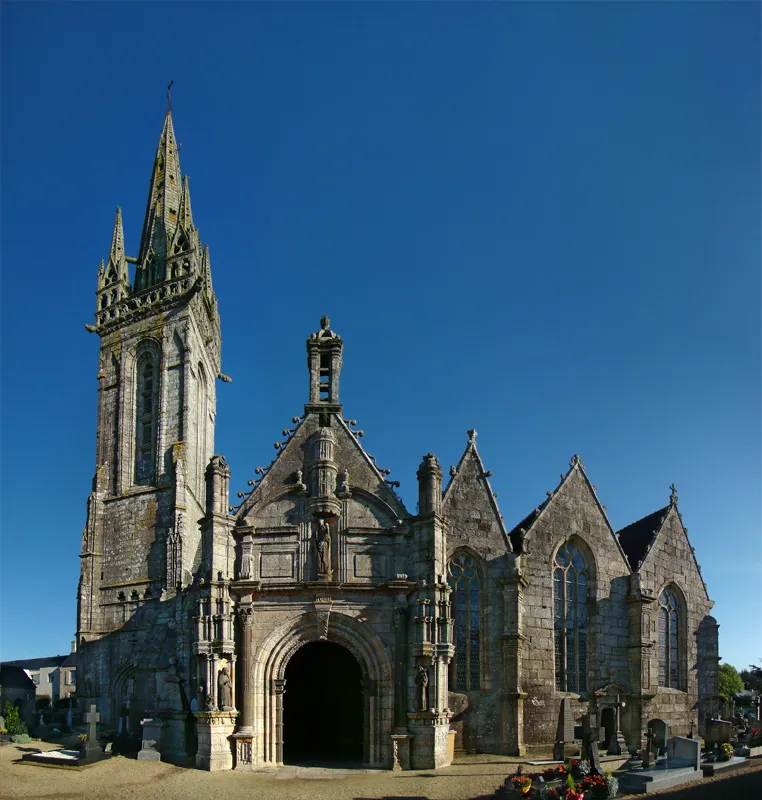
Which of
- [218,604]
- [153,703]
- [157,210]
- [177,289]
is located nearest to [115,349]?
[177,289]

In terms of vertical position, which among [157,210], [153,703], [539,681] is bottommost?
[153,703]

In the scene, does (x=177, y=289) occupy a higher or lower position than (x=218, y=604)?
higher

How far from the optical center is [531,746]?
1014 inches

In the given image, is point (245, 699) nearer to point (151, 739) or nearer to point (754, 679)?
point (151, 739)

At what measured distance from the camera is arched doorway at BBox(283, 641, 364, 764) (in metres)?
27.9

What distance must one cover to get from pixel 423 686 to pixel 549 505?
8239 mm

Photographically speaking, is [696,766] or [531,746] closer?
[696,766]

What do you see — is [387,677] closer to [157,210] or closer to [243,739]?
[243,739]

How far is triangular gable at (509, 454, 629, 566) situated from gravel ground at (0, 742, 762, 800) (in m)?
6.97

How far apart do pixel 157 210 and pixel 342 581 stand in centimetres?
3026

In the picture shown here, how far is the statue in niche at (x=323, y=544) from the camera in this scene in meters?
23.8

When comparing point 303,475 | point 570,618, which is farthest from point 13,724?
point 570,618

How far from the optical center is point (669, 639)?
30.2 metres

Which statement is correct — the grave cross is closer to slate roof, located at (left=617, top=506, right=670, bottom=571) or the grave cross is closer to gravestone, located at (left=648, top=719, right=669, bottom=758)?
gravestone, located at (left=648, top=719, right=669, bottom=758)
